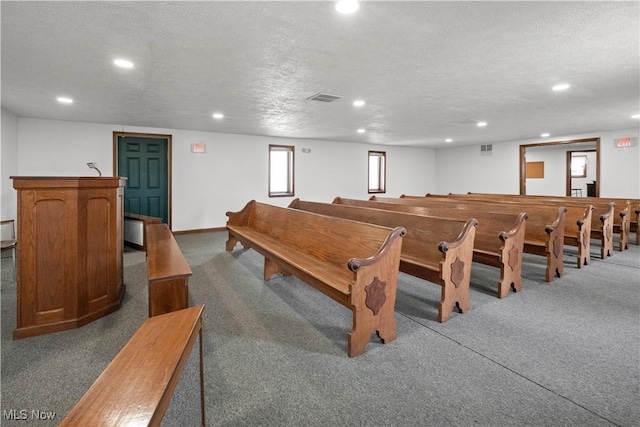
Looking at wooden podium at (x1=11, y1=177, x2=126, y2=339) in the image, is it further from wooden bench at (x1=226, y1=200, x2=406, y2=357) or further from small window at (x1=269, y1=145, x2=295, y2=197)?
small window at (x1=269, y1=145, x2=295, y2=197)

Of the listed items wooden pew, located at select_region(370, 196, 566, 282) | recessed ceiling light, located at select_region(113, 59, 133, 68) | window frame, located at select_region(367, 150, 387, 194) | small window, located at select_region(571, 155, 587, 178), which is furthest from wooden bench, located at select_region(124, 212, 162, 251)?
small window, located at select_region(571, 155, 587, 178)

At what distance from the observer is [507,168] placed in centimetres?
866

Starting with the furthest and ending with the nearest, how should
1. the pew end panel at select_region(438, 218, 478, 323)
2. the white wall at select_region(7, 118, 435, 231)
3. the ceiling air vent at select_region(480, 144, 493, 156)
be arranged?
the ceiling air vent at select_region(480, 144, 493, 156)
the white wall at select_region(7, 118, 435, 231)
the pew end panel at select_region(438, 218, 478, 323)

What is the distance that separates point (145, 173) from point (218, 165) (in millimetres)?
1380

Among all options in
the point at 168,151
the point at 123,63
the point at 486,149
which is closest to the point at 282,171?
the point at 168,151

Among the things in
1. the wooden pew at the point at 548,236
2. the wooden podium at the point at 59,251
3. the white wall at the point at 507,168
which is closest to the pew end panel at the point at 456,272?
the wooden pew at the point at 548,236

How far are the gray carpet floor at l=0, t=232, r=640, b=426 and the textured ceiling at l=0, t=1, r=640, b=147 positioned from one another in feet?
6.91

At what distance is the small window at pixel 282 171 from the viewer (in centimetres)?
773

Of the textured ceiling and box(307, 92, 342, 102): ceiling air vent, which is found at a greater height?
box(307, 92, 342, 102): ceiling air vent

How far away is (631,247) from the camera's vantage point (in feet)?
16.8

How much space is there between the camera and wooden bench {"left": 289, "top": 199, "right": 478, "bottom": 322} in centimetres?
246

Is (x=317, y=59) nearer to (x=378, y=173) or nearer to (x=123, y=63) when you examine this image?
(x=123, y=63)

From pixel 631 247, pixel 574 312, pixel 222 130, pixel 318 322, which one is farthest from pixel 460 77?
pixel 222 130

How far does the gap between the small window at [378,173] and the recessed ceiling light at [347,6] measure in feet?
24.5
